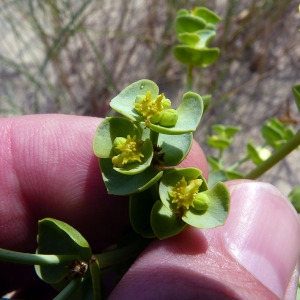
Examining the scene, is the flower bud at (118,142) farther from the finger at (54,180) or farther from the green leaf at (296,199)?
the green leaf at (296,199)

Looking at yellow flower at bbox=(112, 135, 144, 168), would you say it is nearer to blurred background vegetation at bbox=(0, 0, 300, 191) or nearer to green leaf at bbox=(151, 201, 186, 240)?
green leaf at bbox=(151, 201, 186, 240)

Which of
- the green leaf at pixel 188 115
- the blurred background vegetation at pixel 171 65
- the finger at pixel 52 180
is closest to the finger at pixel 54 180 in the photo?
the finger at pixel 52 180

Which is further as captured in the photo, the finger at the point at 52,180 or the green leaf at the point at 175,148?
the finger at the point at 52,180

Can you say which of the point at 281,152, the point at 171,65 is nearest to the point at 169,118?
the point at 281,152

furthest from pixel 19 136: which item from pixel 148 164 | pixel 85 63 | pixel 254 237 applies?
pixel 85 63

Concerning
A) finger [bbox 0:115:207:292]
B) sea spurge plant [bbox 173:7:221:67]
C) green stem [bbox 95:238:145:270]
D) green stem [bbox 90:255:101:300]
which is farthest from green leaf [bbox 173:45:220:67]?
green stem [bbox 90:255:101:300]

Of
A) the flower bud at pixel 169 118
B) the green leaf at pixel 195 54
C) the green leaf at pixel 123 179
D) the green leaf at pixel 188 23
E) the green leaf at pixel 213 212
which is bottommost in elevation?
the green leaf at pixel 213 212

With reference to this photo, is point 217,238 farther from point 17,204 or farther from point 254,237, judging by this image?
point 17,204
